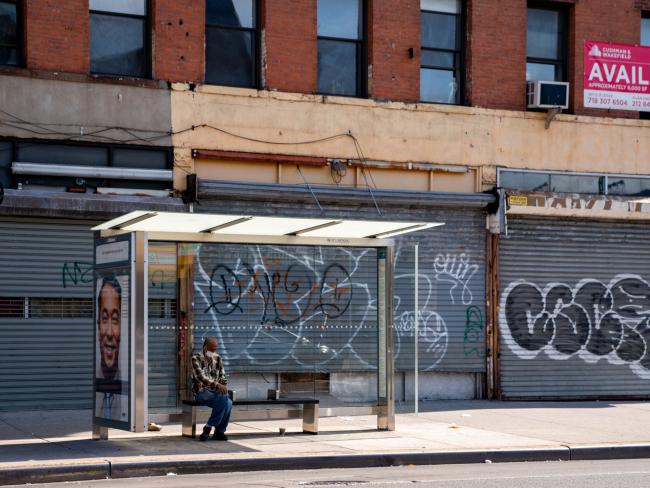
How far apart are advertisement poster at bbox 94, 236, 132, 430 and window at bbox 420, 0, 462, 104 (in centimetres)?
850

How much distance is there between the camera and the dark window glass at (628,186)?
2300 cm

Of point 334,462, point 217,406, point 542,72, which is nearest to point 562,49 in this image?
point 542,72

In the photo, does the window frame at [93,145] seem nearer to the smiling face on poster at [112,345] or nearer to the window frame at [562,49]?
the smiling face on poster at [112,345]

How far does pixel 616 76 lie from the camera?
911 inches

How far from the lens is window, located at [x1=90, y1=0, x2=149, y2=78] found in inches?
760

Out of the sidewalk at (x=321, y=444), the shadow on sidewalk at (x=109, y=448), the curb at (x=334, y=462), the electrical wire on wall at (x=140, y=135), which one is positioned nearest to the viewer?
the curb at (x=334, y=462)

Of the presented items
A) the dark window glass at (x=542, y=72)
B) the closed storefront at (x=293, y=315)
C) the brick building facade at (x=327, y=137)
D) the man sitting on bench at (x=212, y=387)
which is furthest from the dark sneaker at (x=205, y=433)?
the dark window glass at (x=542, y=72)

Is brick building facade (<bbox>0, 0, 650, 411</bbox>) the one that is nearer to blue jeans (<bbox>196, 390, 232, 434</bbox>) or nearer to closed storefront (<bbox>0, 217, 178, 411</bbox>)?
closed storefront (<bbox>0, 217, 178, 411</bbox>)

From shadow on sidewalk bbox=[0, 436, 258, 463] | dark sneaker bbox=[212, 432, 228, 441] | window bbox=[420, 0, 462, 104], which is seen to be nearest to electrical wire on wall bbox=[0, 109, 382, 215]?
window bbox=[420, 0, 462, 104]

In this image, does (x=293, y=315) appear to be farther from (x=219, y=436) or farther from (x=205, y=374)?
(x=219, y=436)

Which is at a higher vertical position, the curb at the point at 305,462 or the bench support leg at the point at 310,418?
the bench support leg at the point at 310,418

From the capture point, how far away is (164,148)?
19453mm

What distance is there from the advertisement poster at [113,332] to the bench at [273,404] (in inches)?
39.6

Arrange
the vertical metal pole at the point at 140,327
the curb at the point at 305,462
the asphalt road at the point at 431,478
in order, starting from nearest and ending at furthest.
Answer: the asphalt road at the point at 431,478, the curb at the point at 305,462, the vertical metal pole at the point at 140,327
